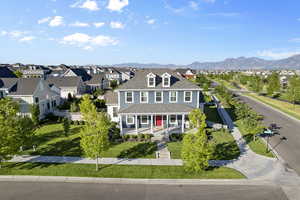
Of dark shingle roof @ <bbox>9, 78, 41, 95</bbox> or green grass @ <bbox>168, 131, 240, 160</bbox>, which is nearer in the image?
green grass @ <bbox>168, 131, 240, 160</bbox>

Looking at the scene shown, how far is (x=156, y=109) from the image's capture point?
2397 centimetres

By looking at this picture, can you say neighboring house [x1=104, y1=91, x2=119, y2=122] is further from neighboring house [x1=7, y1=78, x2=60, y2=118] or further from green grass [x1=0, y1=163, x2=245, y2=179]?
neighboring house [x1=7, y1=78, x2=60, y2=118]

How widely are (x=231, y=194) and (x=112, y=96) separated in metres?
20.8

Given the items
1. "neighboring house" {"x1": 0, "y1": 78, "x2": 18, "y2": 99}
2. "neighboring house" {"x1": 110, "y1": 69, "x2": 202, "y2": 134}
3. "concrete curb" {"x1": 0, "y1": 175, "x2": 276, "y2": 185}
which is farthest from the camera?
"neighboring house" {"x1": 0, "y1": 78, "x2": 18, "y2": 99}

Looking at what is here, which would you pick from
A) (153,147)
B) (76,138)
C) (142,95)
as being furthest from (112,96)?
(153,147)

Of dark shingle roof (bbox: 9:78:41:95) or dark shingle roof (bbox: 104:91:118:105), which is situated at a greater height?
dark shingle roof (bbox: 9:78:41:95)

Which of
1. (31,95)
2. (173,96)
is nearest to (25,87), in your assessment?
(31,95)

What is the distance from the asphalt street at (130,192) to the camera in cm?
1235

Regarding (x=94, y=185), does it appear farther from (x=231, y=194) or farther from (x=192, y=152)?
(x=231, y=194)

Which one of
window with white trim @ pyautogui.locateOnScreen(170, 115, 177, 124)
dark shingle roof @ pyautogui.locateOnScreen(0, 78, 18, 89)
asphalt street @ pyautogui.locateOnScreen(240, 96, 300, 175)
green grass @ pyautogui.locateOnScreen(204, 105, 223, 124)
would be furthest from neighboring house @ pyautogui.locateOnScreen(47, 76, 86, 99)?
asphalt street @ pyautogui.locateOnScreen(240, 96, 300, 175)

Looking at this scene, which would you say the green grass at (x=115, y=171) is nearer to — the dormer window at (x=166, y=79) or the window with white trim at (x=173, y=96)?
the window with white trim at (x=173, y=96)

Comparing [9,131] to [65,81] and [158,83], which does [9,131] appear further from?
[65,81]

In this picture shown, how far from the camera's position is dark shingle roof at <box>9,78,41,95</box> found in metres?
29.9

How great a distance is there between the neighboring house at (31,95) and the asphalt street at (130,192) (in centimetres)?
1899
